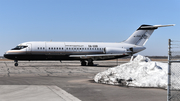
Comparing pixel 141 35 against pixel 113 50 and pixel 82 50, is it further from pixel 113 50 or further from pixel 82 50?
pixel 82 50

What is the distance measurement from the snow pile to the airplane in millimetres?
19334

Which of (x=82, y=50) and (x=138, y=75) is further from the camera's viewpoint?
(x=82, y=50)

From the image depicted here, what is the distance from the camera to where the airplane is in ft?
102

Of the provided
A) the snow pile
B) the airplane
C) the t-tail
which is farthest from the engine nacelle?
the snow pile

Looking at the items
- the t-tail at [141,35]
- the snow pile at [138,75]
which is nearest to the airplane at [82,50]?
the t-tail at [141,35]

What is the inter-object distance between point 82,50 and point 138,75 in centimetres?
2206

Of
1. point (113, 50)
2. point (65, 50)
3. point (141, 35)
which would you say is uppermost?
point (141, 35)

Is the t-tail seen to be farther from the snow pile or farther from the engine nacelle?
the snow pile

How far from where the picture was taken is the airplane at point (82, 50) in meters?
31.0

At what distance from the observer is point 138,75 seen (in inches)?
484

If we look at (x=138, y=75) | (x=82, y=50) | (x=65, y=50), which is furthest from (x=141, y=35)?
(x=138, y=75)

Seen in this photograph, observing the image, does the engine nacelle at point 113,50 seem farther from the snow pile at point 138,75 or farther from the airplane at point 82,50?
the snow pile at point 138,75

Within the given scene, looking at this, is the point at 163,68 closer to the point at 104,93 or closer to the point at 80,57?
the point at 104,93

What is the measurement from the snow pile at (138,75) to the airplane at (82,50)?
1933 centimetres
